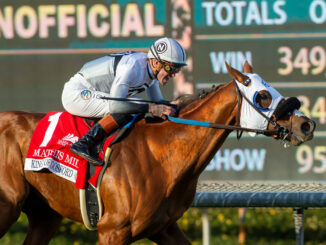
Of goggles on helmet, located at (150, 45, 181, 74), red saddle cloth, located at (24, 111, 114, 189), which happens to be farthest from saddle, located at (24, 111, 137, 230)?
goggles on helmet, located at (150, 45, 181, 74)

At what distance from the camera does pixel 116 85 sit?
4902 millimetres

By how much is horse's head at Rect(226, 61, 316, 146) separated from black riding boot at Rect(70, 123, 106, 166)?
926 mm

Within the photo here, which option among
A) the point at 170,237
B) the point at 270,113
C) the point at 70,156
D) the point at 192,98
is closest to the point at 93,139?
the point at 70,156

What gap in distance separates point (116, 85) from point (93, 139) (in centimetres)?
38

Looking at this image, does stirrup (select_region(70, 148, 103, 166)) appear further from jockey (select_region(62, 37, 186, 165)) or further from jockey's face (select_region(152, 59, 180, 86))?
jockey's face (select_region(152, 59, 180, 86))

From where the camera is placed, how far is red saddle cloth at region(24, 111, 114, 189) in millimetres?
A: 4961

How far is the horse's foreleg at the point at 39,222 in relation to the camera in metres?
5.45

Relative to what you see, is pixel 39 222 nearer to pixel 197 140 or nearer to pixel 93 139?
pixel 93 139

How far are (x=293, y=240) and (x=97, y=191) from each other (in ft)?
9.09

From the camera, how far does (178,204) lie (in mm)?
4898

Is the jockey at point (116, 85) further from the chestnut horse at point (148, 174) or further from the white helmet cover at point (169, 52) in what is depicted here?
the chestnut horse at point (148, 174)

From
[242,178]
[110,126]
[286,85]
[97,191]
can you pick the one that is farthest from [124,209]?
[286,85]

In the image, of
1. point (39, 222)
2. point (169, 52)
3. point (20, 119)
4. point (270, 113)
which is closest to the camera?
point (270, 113)

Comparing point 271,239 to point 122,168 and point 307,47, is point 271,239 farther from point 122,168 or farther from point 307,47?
point 122,168
